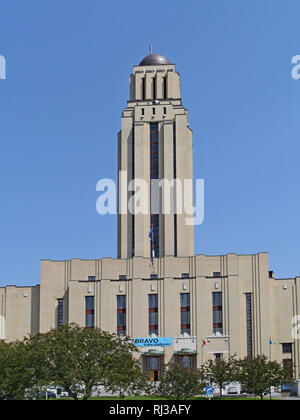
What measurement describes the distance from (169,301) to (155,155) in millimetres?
26551

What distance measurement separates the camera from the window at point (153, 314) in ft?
352

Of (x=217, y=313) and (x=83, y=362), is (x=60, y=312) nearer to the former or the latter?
(x=217, y=313)

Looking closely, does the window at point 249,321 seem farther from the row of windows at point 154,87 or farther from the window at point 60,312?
the row of windows at point 154,87

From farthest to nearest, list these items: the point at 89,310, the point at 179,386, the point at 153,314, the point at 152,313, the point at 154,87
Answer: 1. the point at 154,87
2. the point at 89,310
3. the point at 152,313
4. the point at 153,314
5. the point at 179,386

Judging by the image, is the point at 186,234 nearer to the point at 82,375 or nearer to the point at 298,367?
the point at 298,367

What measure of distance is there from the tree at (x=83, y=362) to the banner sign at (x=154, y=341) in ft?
123

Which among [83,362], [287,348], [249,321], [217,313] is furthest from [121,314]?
[83,362]

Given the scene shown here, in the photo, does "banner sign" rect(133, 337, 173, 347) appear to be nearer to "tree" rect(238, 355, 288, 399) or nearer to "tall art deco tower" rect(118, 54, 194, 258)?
"tall art deco tower" rect(118, 54, 194, 258)

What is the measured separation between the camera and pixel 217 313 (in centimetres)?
10706

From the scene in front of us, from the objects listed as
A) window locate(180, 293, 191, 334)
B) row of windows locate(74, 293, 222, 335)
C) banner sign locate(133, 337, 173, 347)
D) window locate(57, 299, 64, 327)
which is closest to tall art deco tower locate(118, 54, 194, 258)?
window locate(180, 293, 191, 334)

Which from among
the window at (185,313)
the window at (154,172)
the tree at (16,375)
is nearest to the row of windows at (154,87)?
the window at (154,172)

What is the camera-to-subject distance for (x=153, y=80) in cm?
12850

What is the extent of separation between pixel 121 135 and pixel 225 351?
41.5m
